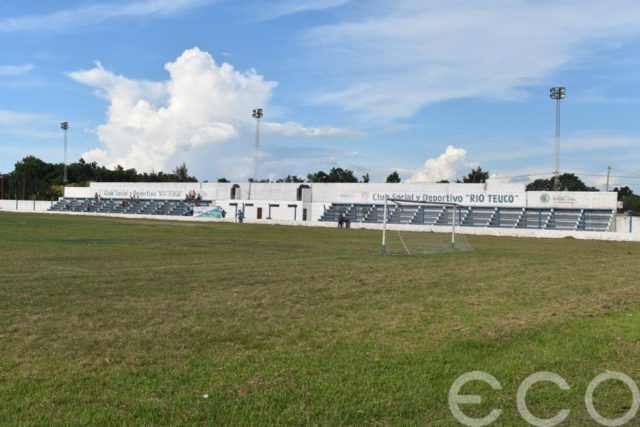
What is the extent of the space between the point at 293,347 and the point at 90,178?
14552 centimetres

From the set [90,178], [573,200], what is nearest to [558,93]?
[573,200]

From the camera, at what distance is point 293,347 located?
705 cm

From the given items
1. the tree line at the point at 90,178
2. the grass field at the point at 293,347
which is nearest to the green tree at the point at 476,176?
the tree line at the point at 90,178

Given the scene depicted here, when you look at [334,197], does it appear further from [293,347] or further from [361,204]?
[293,347]

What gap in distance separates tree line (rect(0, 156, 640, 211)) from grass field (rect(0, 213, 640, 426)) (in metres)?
108

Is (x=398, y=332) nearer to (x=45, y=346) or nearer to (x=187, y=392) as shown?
(x=187, y=392)

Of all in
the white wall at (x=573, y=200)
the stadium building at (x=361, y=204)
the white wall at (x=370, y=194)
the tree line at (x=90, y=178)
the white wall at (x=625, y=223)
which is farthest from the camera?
the tree line at (x=90, y=178)

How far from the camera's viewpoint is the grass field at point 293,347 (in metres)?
5.00

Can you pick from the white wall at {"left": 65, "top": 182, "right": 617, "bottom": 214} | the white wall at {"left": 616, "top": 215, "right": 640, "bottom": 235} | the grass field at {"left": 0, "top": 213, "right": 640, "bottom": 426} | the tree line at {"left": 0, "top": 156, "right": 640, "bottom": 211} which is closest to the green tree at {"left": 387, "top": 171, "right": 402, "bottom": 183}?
the tree line at {"left": 0, "top": 156, "right": 640, "bottom": 211}

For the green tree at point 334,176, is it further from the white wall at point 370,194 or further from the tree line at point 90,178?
the white wall at point 370,194

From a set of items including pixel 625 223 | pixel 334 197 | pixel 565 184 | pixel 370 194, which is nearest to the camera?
pixel 625 223

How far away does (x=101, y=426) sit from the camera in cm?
452

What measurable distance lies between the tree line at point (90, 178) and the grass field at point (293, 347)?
10759 centimetres

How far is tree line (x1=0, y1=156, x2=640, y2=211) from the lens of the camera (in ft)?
391
